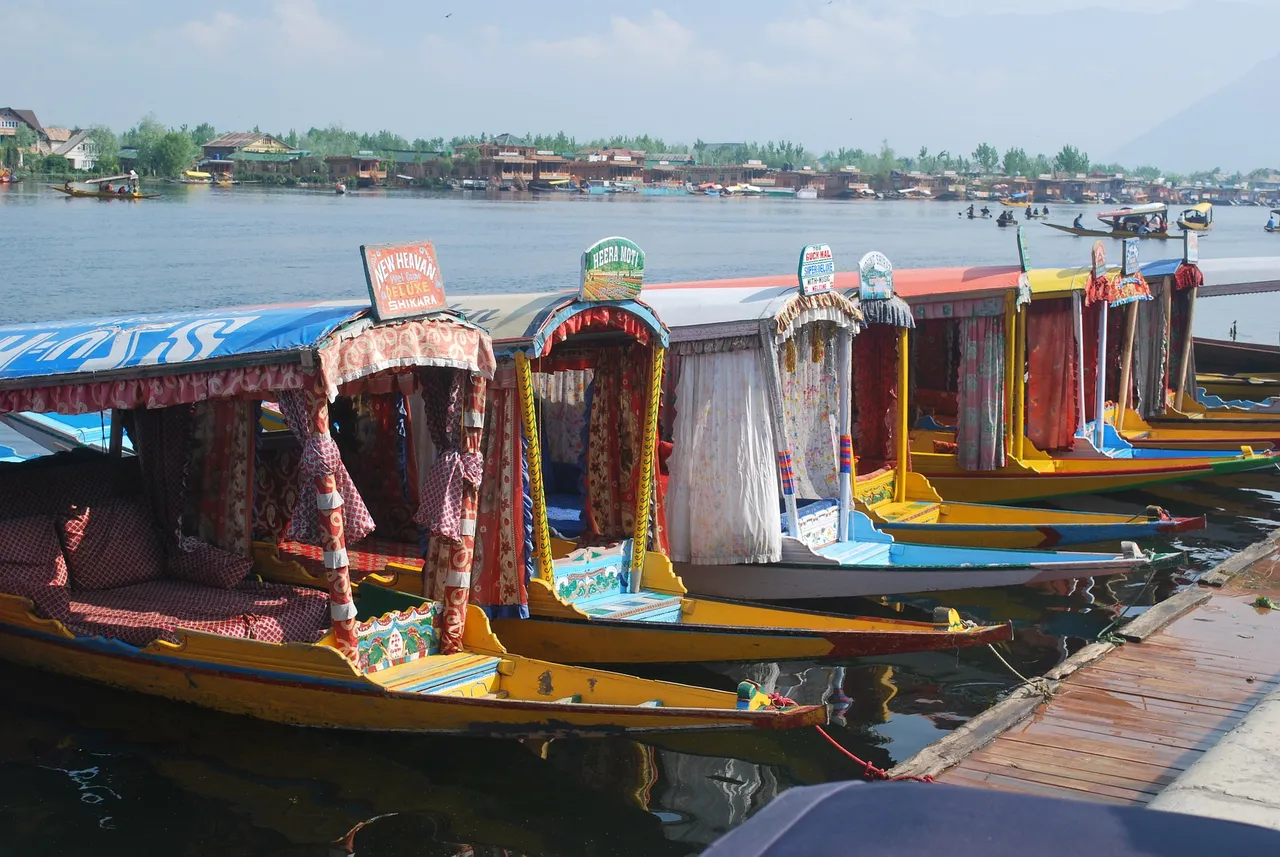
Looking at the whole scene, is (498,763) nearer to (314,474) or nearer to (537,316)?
(314,474)

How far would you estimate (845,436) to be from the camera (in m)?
12.0

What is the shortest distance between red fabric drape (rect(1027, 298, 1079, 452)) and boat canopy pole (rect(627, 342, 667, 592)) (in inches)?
272

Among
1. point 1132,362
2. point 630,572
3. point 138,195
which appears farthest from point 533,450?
point 138,195

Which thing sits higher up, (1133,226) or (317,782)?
(1133,226)

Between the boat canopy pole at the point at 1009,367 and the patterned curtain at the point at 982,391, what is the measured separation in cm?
7

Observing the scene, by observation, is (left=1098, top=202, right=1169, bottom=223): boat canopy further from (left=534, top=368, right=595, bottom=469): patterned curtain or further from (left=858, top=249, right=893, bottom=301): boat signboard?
(left=534, top=368, right=595, bottom=469): patterned curtain

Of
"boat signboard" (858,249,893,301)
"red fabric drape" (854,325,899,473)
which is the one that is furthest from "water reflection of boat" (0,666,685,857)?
"red fabric drape" (854,325,899,473)

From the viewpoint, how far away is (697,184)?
157625 mm

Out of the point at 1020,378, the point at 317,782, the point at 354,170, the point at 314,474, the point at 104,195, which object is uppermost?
the point at 354,170

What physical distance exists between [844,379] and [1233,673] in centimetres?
469

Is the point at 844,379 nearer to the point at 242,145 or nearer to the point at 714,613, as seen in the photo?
the point at 714,613

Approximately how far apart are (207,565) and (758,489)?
14.3ft

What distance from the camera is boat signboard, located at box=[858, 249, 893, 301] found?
1229 cm

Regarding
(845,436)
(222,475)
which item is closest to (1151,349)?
(845,436)
